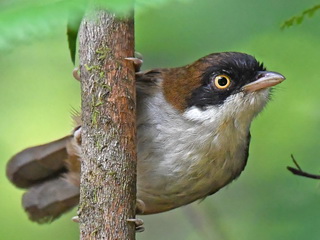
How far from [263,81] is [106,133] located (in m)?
A: 1.67

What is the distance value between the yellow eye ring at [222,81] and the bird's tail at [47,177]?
142cm

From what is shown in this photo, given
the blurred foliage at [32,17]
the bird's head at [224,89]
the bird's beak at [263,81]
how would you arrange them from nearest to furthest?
the blurred foliage at [32,17] < the bird's beak at [263,81] < the bird's head at [224,89]

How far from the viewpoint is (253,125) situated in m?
5.30

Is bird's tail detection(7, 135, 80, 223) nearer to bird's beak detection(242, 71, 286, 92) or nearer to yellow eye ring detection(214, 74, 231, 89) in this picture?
yellow eye ring detection(214, 74, 231, 89)

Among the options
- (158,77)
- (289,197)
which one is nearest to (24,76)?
(158,77)

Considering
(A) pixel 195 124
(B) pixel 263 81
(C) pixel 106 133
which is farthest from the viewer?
(A) pixel 195 124

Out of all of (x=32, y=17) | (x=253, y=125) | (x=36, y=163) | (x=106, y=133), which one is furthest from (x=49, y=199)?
(x=32, y=17)

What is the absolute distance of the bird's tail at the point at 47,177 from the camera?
4.95 m

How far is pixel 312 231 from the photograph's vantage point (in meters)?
3.19

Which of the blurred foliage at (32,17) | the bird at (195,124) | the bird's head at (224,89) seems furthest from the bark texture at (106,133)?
the blurred foliage at (32,17)

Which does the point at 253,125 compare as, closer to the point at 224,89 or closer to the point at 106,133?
the point at 224,89

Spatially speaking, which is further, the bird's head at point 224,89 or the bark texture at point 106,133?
the bird's head at point 224,89

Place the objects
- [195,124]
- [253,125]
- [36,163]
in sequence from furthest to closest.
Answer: [253,125] → [36,163] → [195,124]

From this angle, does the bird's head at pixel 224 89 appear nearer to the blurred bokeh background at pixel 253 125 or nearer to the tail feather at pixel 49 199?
the blurred bokeh background at pixel 253 125
